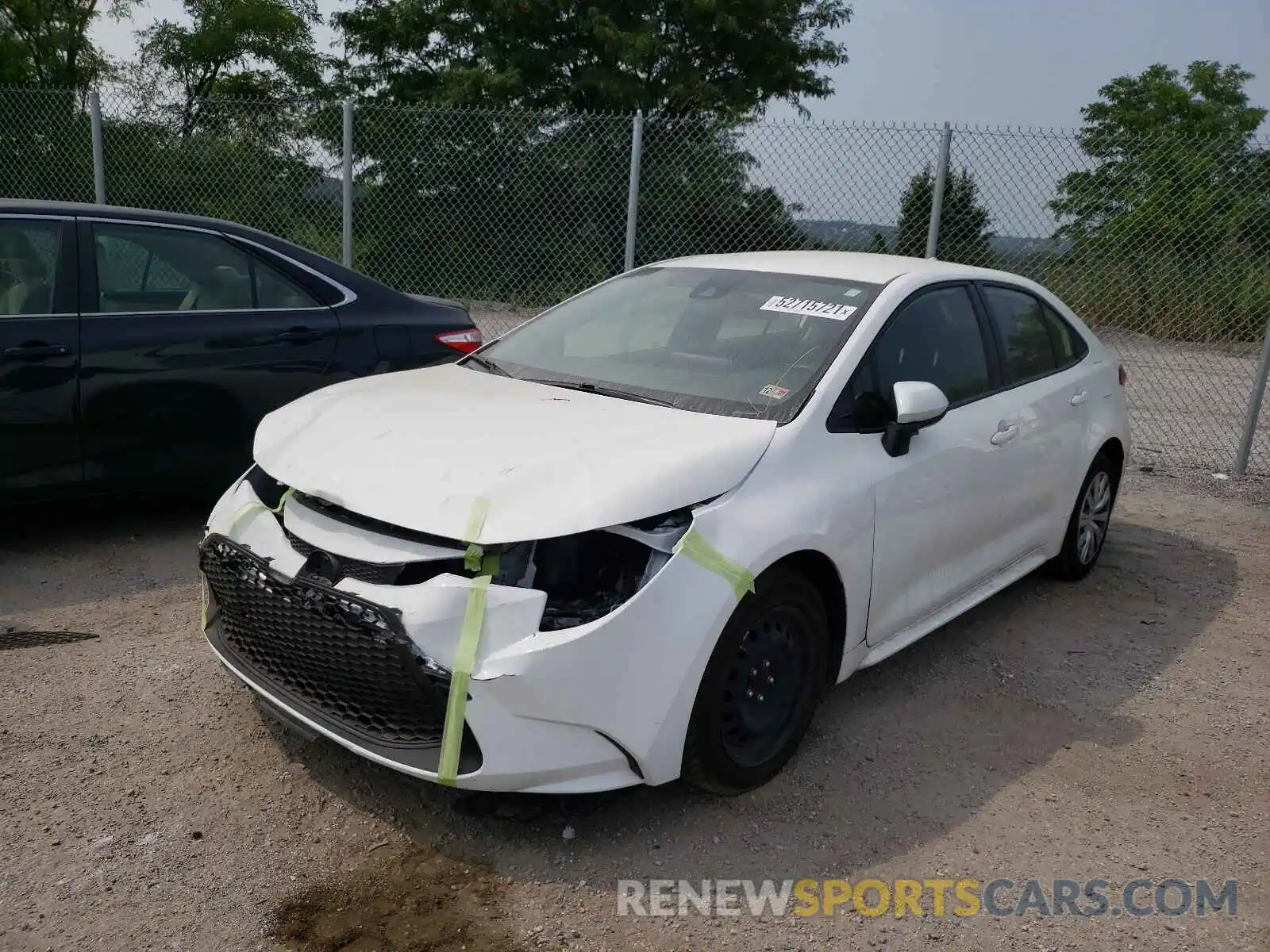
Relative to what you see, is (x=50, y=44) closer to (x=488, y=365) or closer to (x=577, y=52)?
(x=577, y=52)

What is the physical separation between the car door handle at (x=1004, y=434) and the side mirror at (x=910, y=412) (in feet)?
2.05

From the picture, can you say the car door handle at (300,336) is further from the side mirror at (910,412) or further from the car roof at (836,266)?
the side mirror at (910,412)

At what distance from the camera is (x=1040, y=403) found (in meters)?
4.70

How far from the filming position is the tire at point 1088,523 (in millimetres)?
5309

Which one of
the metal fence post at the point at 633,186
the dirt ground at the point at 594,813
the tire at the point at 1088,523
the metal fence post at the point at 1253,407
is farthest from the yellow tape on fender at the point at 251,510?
the metal fence post at the point at 1253,407

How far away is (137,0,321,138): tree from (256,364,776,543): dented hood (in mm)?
19593

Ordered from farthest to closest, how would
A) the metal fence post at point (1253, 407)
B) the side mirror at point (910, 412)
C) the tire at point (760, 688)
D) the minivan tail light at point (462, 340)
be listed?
the metal fence post at point (1253, 407) → the minivan tail light at point (462, 340) → the side mirror at point (910, 412) → the tire at point (760, 688)

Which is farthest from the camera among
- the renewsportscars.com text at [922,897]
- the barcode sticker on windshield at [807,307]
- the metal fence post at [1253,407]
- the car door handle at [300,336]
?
the metal fence post at [1253,407]

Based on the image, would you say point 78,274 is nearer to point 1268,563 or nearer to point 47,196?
point 1268,563

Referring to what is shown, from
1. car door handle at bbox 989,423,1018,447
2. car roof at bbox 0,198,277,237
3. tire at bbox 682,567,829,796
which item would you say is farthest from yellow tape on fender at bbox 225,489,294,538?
car door handle at bbox 989,423,1018,447

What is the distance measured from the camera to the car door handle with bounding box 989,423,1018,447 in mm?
4277

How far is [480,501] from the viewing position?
9.54 feet

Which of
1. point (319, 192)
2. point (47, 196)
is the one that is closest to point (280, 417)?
point (319, 192)

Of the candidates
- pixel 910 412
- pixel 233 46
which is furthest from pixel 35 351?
pixel 233 46
